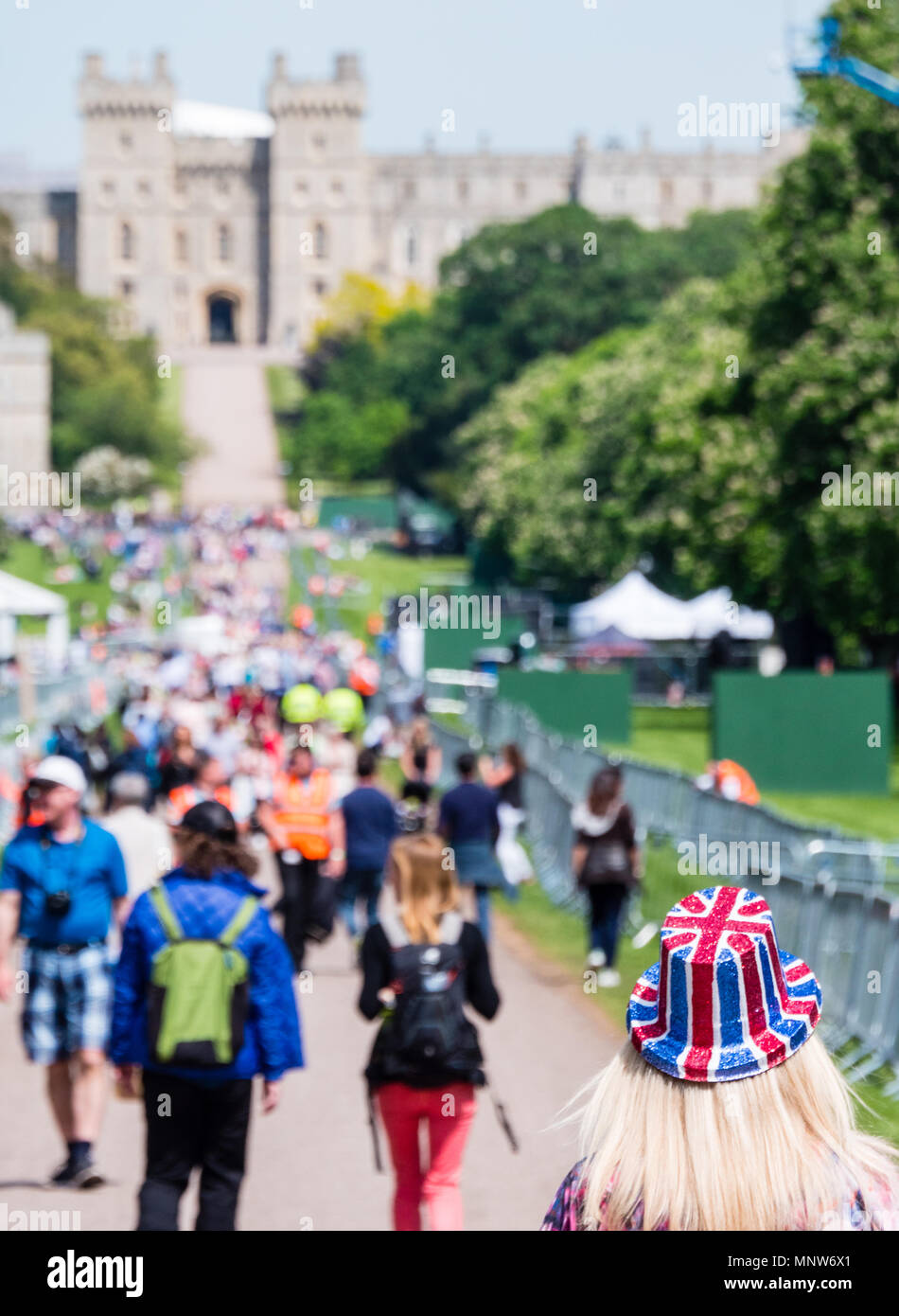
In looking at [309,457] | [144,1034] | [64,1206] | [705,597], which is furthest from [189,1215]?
[309,457]

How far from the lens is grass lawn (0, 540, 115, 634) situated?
57.8m

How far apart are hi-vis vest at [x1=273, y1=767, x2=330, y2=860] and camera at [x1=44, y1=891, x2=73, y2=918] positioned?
3.77 m

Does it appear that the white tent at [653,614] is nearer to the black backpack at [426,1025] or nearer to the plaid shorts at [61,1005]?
the plaid shorts at [61,1005]

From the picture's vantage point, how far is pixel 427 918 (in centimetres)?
651

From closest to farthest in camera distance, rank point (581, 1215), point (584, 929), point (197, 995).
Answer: point (581, 1215)
point (197, 995)
point (584, 929)

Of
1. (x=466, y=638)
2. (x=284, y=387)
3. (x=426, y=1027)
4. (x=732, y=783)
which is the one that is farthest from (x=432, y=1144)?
(x=284, y=387)

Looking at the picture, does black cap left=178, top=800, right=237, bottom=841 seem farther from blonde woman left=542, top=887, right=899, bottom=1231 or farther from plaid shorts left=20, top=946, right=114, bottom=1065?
blonde woman left=542, top=887, right=899, bottom=1231

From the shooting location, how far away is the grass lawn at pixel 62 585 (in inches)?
2274

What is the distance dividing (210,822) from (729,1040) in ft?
12.1

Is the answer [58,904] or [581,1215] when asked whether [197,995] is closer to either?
[58,904]

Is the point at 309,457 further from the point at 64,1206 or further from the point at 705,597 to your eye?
the point at 64,1206

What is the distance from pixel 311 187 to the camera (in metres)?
155

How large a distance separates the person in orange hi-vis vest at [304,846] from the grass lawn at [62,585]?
43.0 metres

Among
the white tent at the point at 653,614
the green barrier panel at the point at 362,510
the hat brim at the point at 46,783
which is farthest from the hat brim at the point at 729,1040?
the green barrier panel at the point at 362,510
